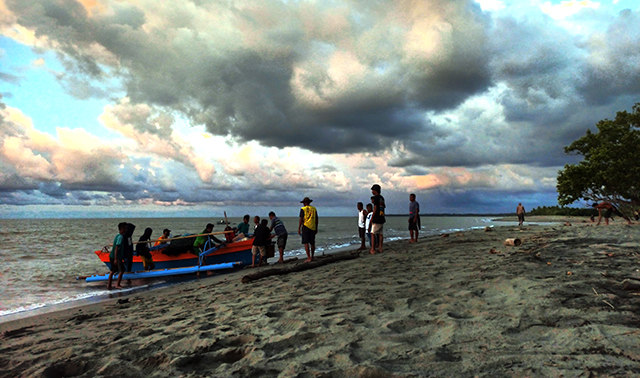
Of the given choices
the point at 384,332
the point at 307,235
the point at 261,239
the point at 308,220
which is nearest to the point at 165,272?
the point at 261,239

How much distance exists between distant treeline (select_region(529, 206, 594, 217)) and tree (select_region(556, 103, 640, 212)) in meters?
60.3

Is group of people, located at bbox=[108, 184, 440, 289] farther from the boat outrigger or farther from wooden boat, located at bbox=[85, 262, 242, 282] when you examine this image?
wooden boat, located at bbox=[85, 262, 242, 282]

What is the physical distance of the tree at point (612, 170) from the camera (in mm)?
24125

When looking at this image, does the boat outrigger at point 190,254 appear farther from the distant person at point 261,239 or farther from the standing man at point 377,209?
the standing man at point 377,209

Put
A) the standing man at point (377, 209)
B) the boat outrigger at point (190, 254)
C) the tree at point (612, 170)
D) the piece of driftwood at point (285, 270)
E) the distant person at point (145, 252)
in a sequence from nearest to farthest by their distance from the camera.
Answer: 1. the piece of driftwood at point (285, 270)
2. the standing man at point (377, 209)
3. the distant person at point (145, 252)
4. the boat outrigger at point (190, 254)
5. the tree at point (612, 170)

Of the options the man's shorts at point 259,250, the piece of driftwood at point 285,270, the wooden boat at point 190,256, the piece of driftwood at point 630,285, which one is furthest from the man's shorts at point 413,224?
the piece of driftwood at point 630,285

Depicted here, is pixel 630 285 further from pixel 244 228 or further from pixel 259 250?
pixel 244 228

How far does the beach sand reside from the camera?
2894mm

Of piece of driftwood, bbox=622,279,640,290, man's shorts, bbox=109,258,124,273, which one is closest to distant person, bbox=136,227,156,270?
man's shorts, bbox=109,258,124,273

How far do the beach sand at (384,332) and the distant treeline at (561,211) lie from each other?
8798 cm

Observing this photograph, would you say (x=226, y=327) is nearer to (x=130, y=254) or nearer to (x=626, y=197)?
(x=130, y=254)

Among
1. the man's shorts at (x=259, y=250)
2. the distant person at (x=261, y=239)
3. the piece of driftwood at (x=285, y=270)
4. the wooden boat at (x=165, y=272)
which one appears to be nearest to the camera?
the piece of driftwood at (x=285, y=270)

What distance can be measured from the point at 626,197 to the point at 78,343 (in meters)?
33.2

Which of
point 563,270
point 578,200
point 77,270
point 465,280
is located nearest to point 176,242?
point 77,270
